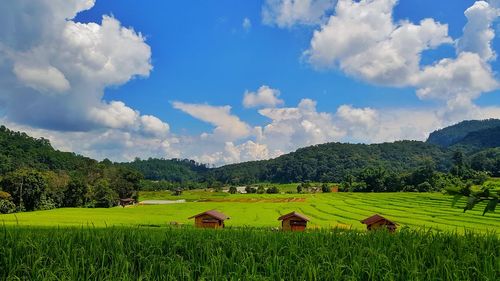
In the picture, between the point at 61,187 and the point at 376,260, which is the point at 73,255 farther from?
the point at 61,187

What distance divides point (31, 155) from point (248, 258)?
499 ft

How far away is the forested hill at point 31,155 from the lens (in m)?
129

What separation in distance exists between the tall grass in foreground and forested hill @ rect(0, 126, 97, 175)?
5078 inches

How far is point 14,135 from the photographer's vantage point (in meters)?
149

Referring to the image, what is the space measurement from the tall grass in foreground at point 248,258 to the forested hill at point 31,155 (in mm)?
128971

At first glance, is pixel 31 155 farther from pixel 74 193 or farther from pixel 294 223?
pixel 294 223

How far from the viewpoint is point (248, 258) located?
226 inches

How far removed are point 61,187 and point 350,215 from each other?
6451cm

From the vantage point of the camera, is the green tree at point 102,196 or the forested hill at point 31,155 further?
the forested hill at point 31,155

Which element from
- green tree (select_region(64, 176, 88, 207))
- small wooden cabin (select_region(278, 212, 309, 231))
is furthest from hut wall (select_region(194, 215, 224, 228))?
green tree (select_region(64, 176, 88, 207))

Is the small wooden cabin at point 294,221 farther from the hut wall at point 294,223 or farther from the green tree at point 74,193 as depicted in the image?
the green tree at point 74,193

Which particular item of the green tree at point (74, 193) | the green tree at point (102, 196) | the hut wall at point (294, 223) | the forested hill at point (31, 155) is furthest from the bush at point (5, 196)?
the hut wall at point (294, 223)

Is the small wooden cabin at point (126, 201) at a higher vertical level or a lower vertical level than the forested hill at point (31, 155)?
lower

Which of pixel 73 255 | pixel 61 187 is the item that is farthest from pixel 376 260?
pixel 61 187
